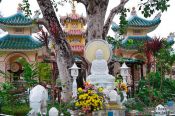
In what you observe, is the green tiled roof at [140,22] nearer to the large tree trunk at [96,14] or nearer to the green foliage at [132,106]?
the large tree trunk at [96,14]

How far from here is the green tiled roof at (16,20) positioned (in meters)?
22.7

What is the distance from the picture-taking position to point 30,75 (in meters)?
9.71

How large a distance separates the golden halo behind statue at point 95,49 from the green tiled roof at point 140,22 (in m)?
12.4

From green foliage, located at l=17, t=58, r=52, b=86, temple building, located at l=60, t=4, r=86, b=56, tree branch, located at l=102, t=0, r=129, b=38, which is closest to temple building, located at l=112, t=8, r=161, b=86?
temple building, located at l=60, t=4, r=86, b=56

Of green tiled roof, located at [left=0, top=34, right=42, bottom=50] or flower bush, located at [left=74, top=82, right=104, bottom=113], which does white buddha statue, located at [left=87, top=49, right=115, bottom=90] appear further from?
green tiled roof, located at [left=0, top=34, right=42, bottom=50]

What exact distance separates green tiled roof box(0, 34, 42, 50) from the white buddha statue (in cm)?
1128

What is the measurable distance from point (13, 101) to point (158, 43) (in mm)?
5392

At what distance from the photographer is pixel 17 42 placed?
22.1 meters

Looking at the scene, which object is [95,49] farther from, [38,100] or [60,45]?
[38,100]

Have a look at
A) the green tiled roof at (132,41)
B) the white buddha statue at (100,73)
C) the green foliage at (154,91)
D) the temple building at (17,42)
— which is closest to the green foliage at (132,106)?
the green foliage at (154,91)

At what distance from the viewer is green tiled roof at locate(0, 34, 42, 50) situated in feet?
70.4

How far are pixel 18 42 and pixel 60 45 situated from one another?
13.3m

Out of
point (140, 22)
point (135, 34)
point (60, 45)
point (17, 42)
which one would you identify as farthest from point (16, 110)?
point (140, 22)

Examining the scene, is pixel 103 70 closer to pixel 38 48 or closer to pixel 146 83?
pixel 146 83
